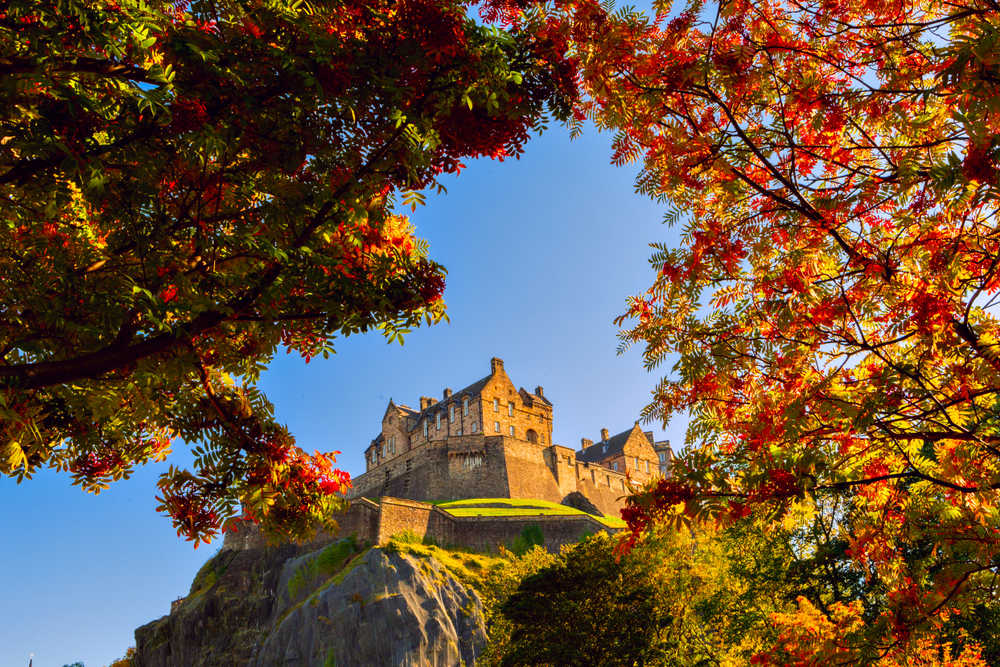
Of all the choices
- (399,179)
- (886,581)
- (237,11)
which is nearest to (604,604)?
(886,581)

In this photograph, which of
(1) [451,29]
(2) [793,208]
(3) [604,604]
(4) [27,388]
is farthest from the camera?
(3) [604,604]

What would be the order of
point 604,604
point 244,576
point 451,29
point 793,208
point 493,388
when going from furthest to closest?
point 493,388 < point 244,576 < point 604,604 < point 793,208 < point 451,29

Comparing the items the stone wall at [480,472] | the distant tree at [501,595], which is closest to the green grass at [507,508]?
the stone wall at [480,472]

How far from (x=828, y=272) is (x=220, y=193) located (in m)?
5.79

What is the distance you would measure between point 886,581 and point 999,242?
345 cm

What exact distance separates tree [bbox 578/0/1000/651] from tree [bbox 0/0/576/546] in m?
1.36

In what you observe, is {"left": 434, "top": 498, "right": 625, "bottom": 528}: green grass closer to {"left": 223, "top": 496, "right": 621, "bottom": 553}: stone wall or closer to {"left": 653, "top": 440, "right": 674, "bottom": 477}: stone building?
{"left": 223, "top": 496, "right": 621, "bottom": 553}: stone wall

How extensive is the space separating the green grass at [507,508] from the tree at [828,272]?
4219 centimetres

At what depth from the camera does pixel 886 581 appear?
247 inches

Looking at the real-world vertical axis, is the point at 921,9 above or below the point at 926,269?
above

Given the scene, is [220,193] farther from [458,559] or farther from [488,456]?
[488,456]

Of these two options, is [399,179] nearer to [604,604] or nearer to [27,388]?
[27,388]

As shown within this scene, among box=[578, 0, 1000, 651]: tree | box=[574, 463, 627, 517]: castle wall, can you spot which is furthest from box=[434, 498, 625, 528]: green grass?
box=[578, 0, 1000, 651]: tree

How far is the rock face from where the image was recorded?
3488 cm
